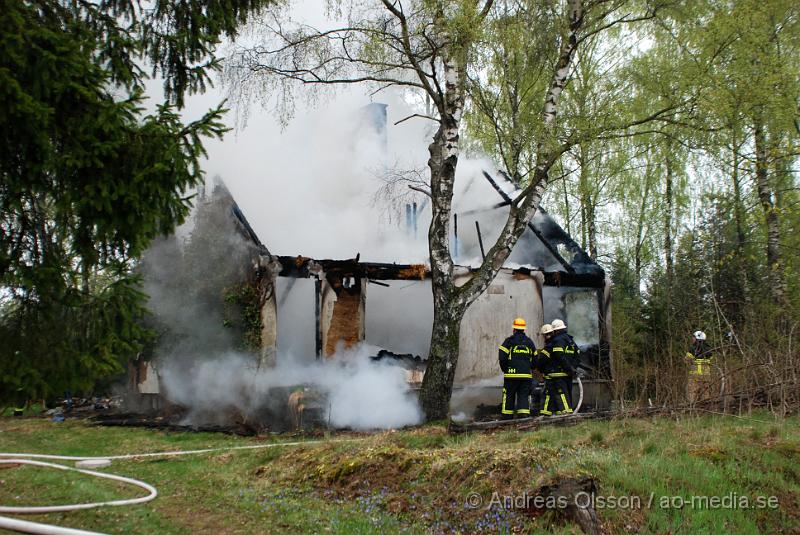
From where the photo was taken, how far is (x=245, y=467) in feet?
24.8

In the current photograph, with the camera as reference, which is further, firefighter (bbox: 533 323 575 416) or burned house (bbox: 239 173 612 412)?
burned house (bbox: 239 173 612 412)

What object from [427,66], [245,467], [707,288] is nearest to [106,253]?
[245,467]

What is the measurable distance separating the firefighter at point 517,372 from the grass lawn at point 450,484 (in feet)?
8.59

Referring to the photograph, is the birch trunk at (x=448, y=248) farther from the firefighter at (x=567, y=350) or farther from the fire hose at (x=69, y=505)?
→ the fire hose at (x=69, y=505)

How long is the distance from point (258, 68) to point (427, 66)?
3249 mm

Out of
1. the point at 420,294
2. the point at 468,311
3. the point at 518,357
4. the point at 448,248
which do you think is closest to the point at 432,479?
the point at 518,357

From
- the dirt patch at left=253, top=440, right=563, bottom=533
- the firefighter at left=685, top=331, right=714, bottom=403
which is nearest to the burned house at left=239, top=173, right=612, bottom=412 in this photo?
the firefighter at left=685, top=331, right=714, bottom=403

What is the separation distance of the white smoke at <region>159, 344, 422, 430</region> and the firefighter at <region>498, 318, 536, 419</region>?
1528mm

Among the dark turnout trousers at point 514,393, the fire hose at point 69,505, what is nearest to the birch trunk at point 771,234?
the dark turnout trousers at point 514,393

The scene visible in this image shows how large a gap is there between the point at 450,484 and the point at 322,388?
6033mm

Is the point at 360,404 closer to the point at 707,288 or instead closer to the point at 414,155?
the point at 414,155

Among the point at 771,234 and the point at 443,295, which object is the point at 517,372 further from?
the point at 771,234

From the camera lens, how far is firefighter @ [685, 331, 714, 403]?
31.7ft

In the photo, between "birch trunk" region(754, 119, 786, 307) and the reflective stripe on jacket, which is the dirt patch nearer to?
the reflective stripe on jacket
